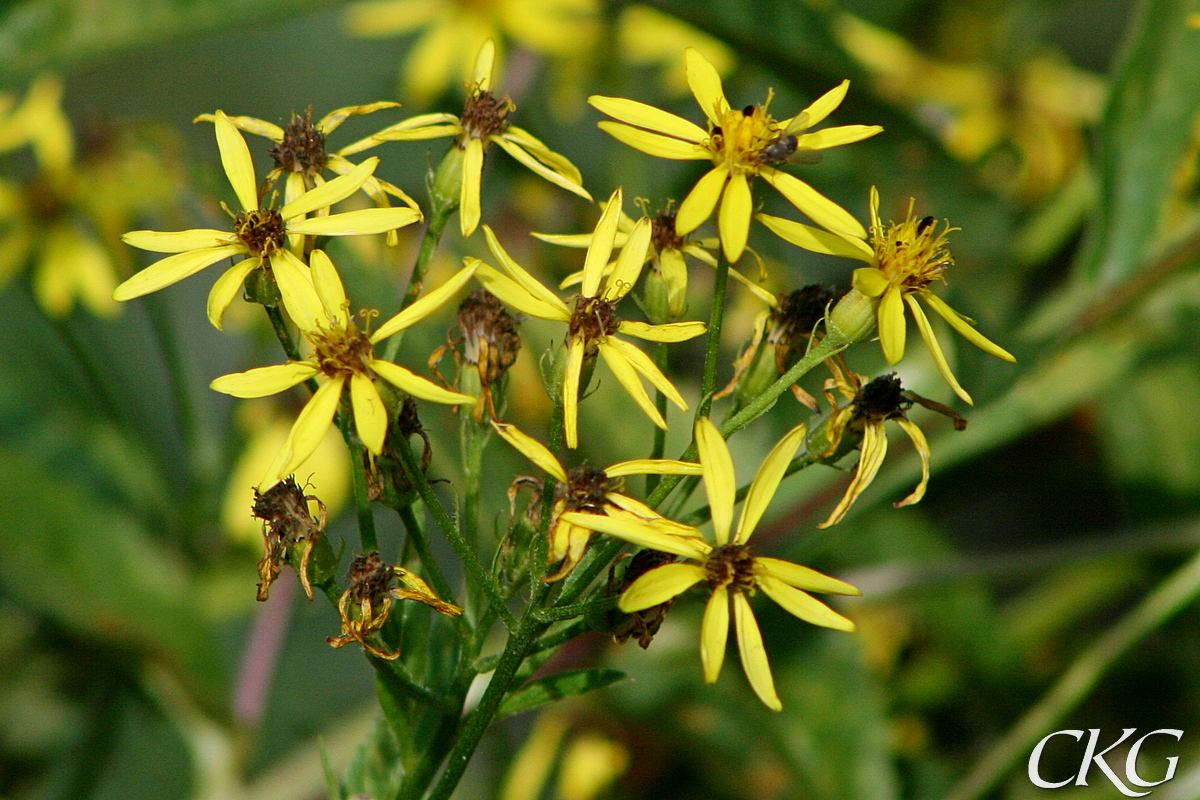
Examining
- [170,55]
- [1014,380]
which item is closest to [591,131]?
[170,55]

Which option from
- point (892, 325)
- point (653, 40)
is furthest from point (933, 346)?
point (653, 40)

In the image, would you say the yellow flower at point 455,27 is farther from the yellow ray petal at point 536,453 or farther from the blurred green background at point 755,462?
the yellow ray petal at point 536,453

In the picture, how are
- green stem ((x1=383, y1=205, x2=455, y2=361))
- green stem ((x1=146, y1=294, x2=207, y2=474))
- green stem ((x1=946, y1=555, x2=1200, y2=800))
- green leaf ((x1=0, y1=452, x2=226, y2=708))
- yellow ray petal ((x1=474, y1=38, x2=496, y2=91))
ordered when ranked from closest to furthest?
green stem ((x1=383, y1=205, x2=455, y2=361)) < yellow ray petal ((x1=474, y1=38, x2=496, y2=91)) < green stem ((x1=946, y1=555, x2=1200, y2=800)) < green leaf ((x1=0, y1=452, x2=226, y2=708)) < green stem ((x1=146, y1=294, x2=207, y2=474))

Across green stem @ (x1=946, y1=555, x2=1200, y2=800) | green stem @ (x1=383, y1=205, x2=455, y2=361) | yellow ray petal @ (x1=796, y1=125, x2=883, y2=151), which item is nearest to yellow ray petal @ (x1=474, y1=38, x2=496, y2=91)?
green stem @ (x1=383, y1=205, x2=455, y2=361)

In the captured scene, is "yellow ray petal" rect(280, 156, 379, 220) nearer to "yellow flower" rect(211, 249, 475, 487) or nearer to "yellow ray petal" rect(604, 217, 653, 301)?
"yellow flower" rect(211, 249, 475, 487)

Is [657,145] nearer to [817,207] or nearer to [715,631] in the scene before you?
[817,207]

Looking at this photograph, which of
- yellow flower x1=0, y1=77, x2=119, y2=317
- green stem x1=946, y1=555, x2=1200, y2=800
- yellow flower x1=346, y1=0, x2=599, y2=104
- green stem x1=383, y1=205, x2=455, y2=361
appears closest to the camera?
green stem x1=383, y1=205, x2=455, y2=361

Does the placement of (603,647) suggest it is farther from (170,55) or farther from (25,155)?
(170,55)

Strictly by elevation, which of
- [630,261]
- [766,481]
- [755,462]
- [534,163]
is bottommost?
[766,481]
